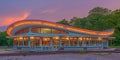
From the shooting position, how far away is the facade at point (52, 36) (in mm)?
49031

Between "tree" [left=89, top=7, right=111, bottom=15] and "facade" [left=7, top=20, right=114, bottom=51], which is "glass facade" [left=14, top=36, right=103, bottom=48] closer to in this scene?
"facade" [left=7, top=20, right=114, bottom=51]

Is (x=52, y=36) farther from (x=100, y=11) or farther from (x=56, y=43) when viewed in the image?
(x=100, y=11)

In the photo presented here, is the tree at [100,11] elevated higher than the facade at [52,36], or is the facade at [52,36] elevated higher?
the tree at [100,11]

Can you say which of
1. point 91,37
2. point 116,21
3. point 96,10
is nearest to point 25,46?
point 91,37

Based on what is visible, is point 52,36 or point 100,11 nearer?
point 52,36

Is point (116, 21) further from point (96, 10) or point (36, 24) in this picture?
point (36, 24)

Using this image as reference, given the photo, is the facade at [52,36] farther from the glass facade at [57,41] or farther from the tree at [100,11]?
the tree at [100,11]

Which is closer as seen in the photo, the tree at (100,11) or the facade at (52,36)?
the facade at (52,36)

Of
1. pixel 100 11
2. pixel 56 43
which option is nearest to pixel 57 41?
pixel 56 43

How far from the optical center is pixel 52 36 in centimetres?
4944

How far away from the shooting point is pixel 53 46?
49.5m

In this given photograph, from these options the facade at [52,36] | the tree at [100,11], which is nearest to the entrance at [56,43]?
the facade at [52,36]

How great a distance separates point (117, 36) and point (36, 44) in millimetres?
26648

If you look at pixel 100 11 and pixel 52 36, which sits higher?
pixel 100 11
